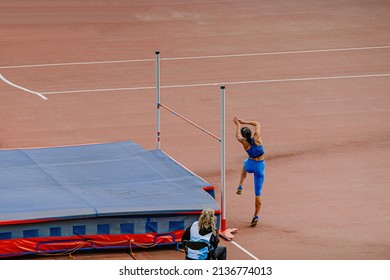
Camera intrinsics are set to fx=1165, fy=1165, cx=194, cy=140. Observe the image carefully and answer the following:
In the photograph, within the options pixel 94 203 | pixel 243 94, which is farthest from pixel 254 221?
pixel 243 94

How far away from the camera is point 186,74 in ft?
112

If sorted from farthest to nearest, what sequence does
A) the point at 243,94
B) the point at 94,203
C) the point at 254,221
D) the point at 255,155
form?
the point at 243,94, the point at 254,221, the point at 255,155, the point at 94,203

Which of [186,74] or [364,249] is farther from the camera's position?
[186,74]

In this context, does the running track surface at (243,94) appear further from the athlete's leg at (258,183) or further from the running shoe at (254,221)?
the athlete's leg at (258,183)

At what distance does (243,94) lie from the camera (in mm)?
31906

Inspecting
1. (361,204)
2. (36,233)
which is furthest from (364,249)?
(36,233)

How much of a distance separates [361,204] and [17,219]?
7018 millimetres

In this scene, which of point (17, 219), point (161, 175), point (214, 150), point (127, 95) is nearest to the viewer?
point (17, 219)

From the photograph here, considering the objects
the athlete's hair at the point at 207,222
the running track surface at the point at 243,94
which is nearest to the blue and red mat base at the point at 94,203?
the running track surface at the point at 243,94

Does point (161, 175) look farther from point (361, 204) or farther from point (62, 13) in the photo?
point (62, 13)

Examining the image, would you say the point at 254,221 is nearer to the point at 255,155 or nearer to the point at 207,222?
the point at 255,155

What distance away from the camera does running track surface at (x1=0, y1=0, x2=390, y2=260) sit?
71.6ft

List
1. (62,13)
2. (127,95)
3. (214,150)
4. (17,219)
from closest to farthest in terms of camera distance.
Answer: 1. (17,219)
2. (214,150)
3. (127,95)
4. (62,13)

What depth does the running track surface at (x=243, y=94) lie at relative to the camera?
2181 centimetres
